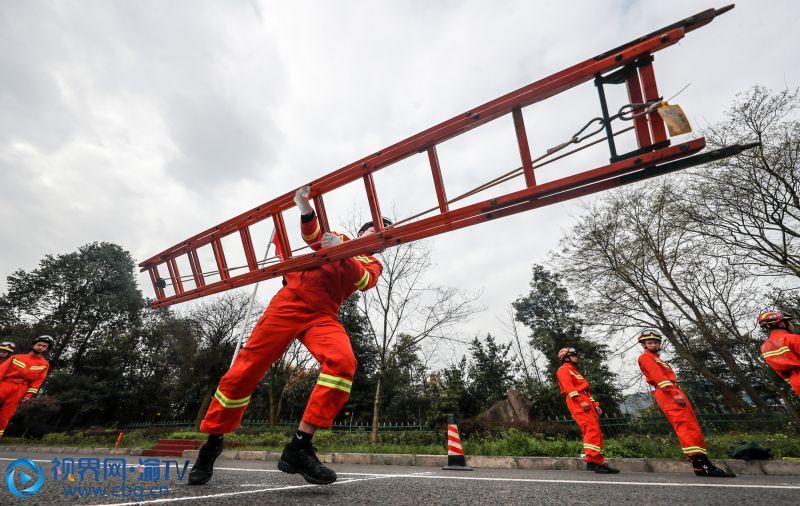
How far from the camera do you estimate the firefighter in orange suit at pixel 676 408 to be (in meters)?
4.30

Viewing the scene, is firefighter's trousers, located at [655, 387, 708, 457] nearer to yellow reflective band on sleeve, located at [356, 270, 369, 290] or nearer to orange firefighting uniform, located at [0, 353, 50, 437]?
yellow reflective band on sleeve, located at [356, 270, 369, 290]

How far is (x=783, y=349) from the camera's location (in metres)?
4.37

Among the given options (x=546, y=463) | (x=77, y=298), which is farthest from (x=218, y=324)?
(x=546, y=463)

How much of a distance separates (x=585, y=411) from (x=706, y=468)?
139 centimetres

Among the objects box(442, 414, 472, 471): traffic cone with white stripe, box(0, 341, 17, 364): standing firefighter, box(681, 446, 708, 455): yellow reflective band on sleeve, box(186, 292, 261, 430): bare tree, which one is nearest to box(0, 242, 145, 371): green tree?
box(186, 292, 261, 430): bare tree

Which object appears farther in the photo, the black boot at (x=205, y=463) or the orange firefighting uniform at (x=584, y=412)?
the orange firefighting uniform at (x=584, y=412)

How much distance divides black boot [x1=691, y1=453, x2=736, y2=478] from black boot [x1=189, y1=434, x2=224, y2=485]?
17.4 ft

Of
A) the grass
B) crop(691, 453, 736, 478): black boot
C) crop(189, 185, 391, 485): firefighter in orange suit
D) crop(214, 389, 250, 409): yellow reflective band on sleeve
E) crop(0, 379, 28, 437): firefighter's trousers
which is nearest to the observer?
crop(189, 185, 391, 485): firefighter in orange suit

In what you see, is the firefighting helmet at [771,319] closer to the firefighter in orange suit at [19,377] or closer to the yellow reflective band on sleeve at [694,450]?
the yellow reflective band on sleeve at [694,450]

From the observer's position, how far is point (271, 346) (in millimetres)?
2518

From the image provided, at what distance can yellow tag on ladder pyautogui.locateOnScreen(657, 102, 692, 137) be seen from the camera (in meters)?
1.97

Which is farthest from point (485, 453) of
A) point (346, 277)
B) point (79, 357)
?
point (79, 357)

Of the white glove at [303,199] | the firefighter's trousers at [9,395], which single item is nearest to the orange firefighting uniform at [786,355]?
the white glove at [303,199]

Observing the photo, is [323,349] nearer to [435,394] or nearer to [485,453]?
[485,453]
